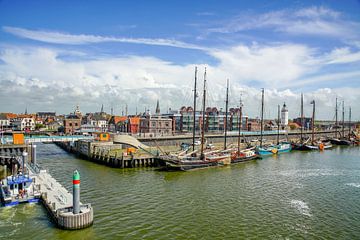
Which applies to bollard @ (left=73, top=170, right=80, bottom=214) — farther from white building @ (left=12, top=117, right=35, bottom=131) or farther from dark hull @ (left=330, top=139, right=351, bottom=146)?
white building @ (left=12, top=117, right=35, bottom=131)

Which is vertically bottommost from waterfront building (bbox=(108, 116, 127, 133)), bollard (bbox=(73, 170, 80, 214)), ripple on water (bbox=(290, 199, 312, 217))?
ripple on water (bbox=(290, 199, 312, 217))

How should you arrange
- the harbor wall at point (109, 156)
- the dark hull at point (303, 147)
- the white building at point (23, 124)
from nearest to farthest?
the harbor wall at point (109, 156), the dark hull at point (303, 147), the white building at point (23, 124)

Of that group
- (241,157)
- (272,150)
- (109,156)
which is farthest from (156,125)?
(109,156)

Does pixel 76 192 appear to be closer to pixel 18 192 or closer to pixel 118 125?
pixel 18 192

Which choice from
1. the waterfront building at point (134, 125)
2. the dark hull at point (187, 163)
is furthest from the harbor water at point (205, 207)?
the waterfront building at point (134, 125)

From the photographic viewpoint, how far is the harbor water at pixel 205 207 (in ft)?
73.2

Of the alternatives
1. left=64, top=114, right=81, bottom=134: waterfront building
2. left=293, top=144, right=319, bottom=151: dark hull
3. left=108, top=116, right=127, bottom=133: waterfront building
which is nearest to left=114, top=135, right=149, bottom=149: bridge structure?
left=108, top=116, right=127, bottom=133: waterfront building

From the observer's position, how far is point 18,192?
28.2 meters

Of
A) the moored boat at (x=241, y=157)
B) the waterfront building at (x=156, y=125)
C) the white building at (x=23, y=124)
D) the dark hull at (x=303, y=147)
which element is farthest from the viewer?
the white building at (x=23, y=124)

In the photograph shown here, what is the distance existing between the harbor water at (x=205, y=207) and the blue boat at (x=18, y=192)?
0.89m

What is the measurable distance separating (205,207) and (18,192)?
61.2ft

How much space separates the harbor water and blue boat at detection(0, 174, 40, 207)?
0.89m

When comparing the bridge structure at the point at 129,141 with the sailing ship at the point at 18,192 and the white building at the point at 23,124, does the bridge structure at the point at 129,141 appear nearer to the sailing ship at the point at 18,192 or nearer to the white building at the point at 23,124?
the sailing ship at the point at 18,192

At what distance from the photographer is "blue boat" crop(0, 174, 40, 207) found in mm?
27125
